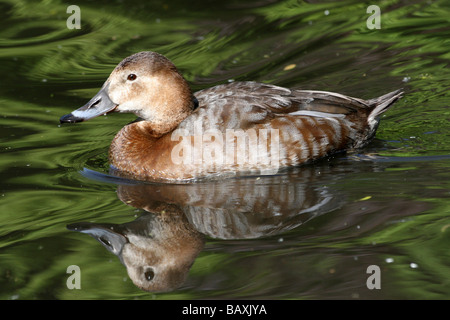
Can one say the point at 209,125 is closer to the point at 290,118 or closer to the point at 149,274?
the point at 290,118

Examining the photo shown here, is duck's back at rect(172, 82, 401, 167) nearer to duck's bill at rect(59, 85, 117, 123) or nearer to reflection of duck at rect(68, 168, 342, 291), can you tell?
reflection of duck at rect(68, 168, 342, 291)

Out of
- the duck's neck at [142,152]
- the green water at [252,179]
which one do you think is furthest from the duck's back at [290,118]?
the duck's neck at [142,152]

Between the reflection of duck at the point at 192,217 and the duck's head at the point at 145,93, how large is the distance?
0.83 meters

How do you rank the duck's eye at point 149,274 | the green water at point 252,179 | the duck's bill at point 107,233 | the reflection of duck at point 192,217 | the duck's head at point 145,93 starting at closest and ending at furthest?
the green water at point 252,179, the duck's eye at point 149,274, the reflection of duck at point 192,217, the duck's bill at point 107,233, the duck's head at point 145,93

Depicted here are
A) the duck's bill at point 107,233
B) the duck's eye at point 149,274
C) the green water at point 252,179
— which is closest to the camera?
the green water at point 252,179

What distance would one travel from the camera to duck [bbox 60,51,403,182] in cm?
702

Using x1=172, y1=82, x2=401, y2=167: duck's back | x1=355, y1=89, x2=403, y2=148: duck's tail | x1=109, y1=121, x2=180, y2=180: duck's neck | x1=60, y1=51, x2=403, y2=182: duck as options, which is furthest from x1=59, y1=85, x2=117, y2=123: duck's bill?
x1=355, y1=89, x2=403, y2=148: duck's tail

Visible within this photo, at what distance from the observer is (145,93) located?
23.9 feet

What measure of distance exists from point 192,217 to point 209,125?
1.24 metres

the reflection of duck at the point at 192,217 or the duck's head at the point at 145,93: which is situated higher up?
the duck's head at the point at 145,93

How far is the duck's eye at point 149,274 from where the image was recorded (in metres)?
5.14

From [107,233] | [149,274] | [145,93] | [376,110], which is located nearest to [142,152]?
[145,93]

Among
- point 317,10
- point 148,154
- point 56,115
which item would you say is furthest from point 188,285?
point 317,10

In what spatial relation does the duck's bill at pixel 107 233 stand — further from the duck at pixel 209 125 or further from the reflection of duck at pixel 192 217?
the duck at pixel 209 125
